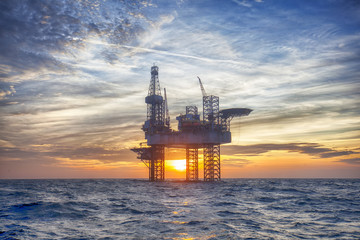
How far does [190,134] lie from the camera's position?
260 feet

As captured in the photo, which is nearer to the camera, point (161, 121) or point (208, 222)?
point (208, 222)

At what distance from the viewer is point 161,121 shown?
8894cm

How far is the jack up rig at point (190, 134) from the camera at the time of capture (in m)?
78.6

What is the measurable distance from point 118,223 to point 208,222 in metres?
6.19

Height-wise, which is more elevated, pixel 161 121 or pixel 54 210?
pixel 161 121

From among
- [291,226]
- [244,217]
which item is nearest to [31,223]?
[244,217]

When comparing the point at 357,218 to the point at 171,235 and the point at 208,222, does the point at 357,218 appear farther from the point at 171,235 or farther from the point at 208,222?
the point at 171,235

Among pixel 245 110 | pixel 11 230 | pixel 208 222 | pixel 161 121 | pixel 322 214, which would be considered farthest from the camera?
pixel 161 121

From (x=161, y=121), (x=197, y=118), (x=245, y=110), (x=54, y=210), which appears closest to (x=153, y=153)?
(x=161, y=121)

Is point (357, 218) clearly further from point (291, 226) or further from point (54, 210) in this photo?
point (54, 210)

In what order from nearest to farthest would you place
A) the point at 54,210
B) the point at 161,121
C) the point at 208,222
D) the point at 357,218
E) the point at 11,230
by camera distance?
the point at 11,230, the point at 208,222, the point at 357,218, the point at 54,210, the point at 161,121

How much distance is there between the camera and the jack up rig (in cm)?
7862

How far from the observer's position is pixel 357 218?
68.5 ft

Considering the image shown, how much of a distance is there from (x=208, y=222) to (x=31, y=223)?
12487 millimetres
